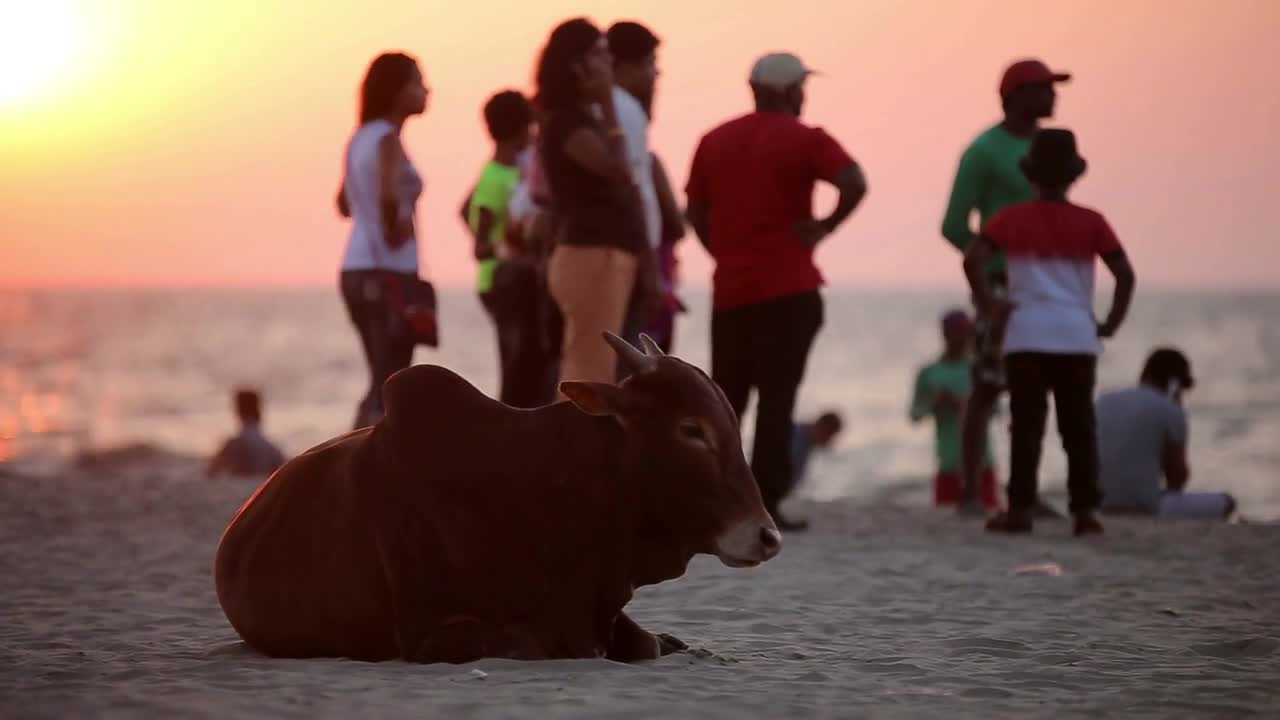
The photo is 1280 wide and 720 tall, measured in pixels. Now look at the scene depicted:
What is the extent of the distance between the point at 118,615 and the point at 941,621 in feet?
9.97

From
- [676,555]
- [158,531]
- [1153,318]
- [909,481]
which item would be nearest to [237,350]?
[1153,318]

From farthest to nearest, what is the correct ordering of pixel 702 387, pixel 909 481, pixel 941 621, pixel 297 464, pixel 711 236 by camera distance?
pixel 909 481, pixel 711 236, pixel 941 621, pixel 297 464, pixel 702 387

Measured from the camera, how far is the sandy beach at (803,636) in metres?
6.12

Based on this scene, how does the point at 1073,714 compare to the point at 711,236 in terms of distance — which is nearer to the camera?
the point at 1073,714

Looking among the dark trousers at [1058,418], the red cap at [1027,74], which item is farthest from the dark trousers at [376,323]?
the red cap at [1027,74]

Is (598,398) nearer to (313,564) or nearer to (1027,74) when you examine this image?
(313,564)

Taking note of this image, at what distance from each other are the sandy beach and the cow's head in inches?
17.2

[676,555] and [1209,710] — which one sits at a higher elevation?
[676,555]

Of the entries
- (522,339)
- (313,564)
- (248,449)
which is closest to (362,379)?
(248,449)

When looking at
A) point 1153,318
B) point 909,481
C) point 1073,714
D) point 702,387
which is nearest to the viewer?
point 1073,714

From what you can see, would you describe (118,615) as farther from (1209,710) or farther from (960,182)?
(960,182)

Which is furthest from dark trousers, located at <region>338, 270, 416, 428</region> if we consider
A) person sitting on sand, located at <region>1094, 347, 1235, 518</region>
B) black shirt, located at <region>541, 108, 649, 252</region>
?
person sitting on sand, located at <region>1094, 347, 1235, 518</region>

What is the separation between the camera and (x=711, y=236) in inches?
439

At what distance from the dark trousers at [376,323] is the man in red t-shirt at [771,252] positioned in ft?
5.15
